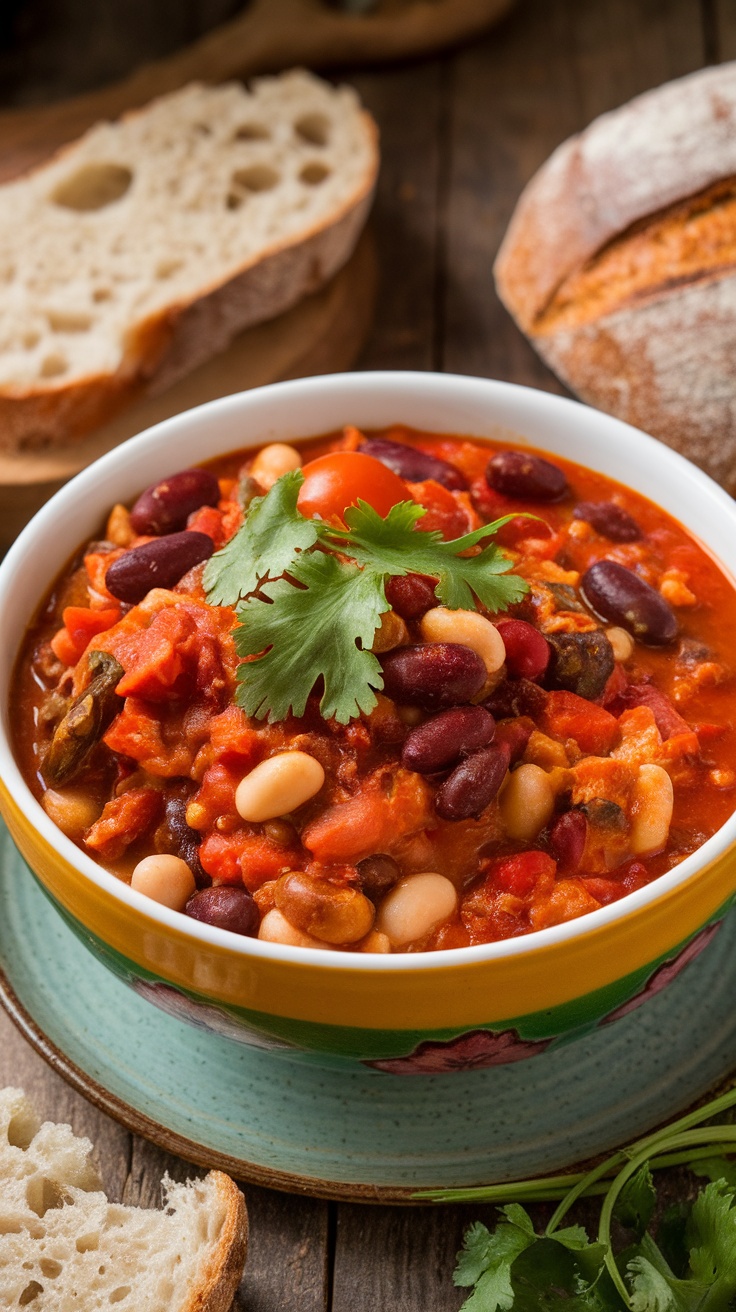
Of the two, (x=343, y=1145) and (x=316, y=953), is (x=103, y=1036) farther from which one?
(x=316, y=953)

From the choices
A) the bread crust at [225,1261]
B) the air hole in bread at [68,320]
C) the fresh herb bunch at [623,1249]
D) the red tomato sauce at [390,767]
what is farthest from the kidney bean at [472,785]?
the air hole in bread at [68,320]

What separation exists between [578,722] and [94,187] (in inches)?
134

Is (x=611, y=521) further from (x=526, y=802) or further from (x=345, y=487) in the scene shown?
(x=526, y=802)

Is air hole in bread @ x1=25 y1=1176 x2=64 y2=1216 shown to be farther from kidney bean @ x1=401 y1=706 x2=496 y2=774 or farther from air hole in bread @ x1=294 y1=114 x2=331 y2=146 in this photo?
air hole in bread @ x1=294 y1=114 x2=331 y2=146

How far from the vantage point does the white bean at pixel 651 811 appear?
2666 millimetres

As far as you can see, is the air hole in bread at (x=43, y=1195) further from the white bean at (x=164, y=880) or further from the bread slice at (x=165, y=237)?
the bread slice at (x=165, y=237)

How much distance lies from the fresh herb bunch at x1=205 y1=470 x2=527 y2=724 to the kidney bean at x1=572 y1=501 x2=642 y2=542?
0.54 metres

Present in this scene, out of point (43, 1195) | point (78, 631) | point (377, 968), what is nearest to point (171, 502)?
point (78, 631)

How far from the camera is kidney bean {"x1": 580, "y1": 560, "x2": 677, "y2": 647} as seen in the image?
2.98 meters

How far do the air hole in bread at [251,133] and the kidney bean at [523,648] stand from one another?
314cm

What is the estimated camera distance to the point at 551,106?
5.84m

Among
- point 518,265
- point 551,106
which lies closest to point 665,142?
point 518,265

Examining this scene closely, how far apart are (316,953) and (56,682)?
98 centimetres

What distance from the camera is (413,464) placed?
3234 millimetres
